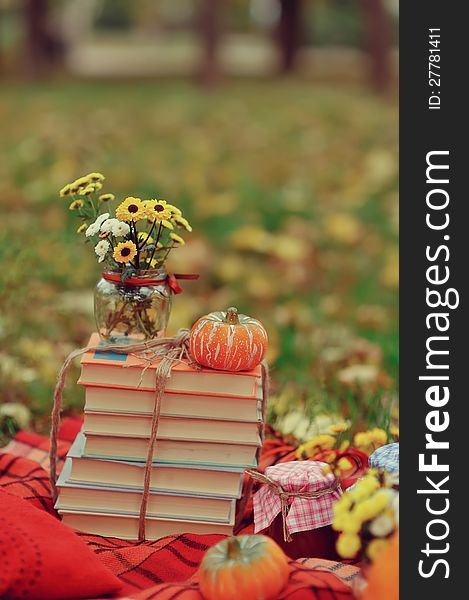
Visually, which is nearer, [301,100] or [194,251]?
[194,251]

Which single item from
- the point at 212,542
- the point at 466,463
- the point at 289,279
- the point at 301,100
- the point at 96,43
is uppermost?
the point at 96,43

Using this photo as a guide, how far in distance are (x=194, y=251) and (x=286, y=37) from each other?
8.17 meters

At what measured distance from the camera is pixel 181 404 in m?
2.03

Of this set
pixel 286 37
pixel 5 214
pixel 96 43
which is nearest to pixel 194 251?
pixel 5 214

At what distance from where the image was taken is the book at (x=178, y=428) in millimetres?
2041

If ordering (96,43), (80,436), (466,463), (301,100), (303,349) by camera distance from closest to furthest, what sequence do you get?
(466,463) < (80,436) < (303,349) < (301,100) < (96,43)

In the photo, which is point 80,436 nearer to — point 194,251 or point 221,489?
point 221,489

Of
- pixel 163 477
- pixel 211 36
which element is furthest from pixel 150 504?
pixel 211 36

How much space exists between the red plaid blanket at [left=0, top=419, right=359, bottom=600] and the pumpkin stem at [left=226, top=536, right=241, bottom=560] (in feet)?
0.31

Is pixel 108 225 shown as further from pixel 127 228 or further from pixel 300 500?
pixel 300 500

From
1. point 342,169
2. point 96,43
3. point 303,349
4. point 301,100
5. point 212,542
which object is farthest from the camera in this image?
point 96,43

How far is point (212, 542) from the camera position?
6.66 ft

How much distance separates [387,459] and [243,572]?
0.43 metres

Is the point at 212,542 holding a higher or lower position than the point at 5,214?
lower
